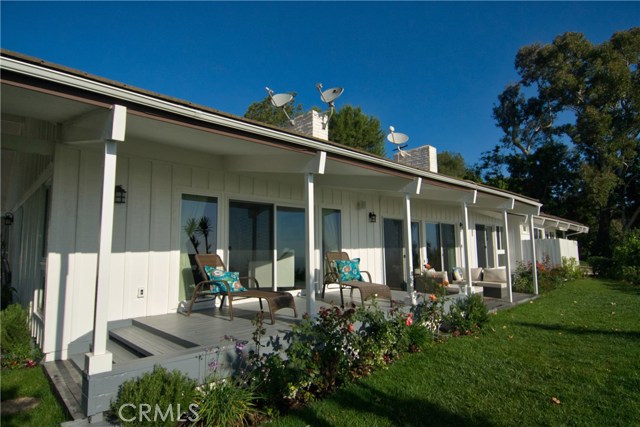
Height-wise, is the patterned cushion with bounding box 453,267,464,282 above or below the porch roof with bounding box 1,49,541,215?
below

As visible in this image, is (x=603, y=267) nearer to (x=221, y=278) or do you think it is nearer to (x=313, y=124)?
(x=313, y=124)

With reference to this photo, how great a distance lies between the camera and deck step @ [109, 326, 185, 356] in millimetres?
3695

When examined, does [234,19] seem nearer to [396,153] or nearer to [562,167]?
[396,153]

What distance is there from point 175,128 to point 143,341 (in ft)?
7.66

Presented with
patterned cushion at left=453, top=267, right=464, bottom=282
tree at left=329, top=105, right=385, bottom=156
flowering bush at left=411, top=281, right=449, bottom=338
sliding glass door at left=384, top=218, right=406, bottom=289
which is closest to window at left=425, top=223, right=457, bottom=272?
patterned cushion at left=453, top=267, right=464, bottom=282

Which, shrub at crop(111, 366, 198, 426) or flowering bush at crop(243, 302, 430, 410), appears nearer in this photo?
shrub at crop(111, 366, 198, 426)

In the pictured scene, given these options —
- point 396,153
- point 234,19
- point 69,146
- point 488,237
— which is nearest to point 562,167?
point 488,237

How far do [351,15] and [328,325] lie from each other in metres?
7.91

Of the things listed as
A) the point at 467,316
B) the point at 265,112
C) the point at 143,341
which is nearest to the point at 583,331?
the point at 467,316

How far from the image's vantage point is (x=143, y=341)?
4020 millimetres

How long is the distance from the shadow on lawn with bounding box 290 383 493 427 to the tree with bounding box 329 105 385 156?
873 inches

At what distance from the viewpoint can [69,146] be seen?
14.1 ft

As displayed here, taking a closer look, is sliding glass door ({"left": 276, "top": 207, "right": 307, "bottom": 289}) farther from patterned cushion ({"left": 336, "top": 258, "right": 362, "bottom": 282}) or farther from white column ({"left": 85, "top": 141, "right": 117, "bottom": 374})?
white column ({"left": 85, "top": 141, "right": 117, "bottom": 374})

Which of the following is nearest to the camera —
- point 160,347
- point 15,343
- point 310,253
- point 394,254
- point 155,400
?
point 155,400
